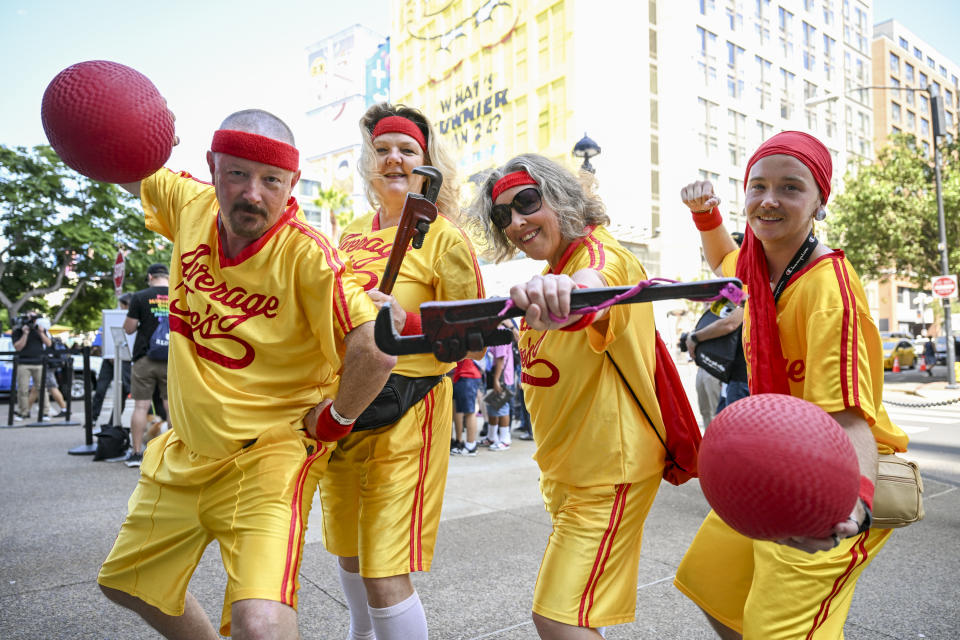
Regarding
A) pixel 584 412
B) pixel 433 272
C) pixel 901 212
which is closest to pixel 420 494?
pixel 584 412

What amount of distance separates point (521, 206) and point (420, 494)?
1096 mm

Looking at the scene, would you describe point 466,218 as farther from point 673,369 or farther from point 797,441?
point 797,441

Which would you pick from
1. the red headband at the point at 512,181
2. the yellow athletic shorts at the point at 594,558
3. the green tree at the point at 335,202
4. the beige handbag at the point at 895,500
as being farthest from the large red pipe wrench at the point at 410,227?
the green tree at the point at 335,202

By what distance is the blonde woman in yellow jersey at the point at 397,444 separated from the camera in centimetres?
236

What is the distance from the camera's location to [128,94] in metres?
2.14

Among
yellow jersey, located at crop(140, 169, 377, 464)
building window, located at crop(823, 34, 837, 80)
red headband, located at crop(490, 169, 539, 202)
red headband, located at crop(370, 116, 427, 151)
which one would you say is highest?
building window, located at crop(823, 34, 837, 80)

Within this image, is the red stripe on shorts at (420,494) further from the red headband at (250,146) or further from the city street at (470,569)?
the red headband at (250,146)

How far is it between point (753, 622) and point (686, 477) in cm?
53

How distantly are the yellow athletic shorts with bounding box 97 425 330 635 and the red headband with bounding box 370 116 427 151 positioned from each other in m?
1.49

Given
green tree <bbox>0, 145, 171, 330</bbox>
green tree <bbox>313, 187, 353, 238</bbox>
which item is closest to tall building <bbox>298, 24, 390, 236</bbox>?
green tree <bbox>313, 187, 353, 238</bbox>

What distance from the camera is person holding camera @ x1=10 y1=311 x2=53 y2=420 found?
10984 millimetres

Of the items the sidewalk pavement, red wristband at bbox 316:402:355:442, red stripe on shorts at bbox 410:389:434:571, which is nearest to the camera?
red wristband at bbox 316:402:355:442

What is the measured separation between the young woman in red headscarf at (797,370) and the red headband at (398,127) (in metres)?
1.54

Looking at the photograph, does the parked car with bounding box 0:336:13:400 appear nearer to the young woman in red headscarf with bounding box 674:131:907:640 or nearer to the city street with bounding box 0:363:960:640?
the city street with bounding box 0:363:960:640
